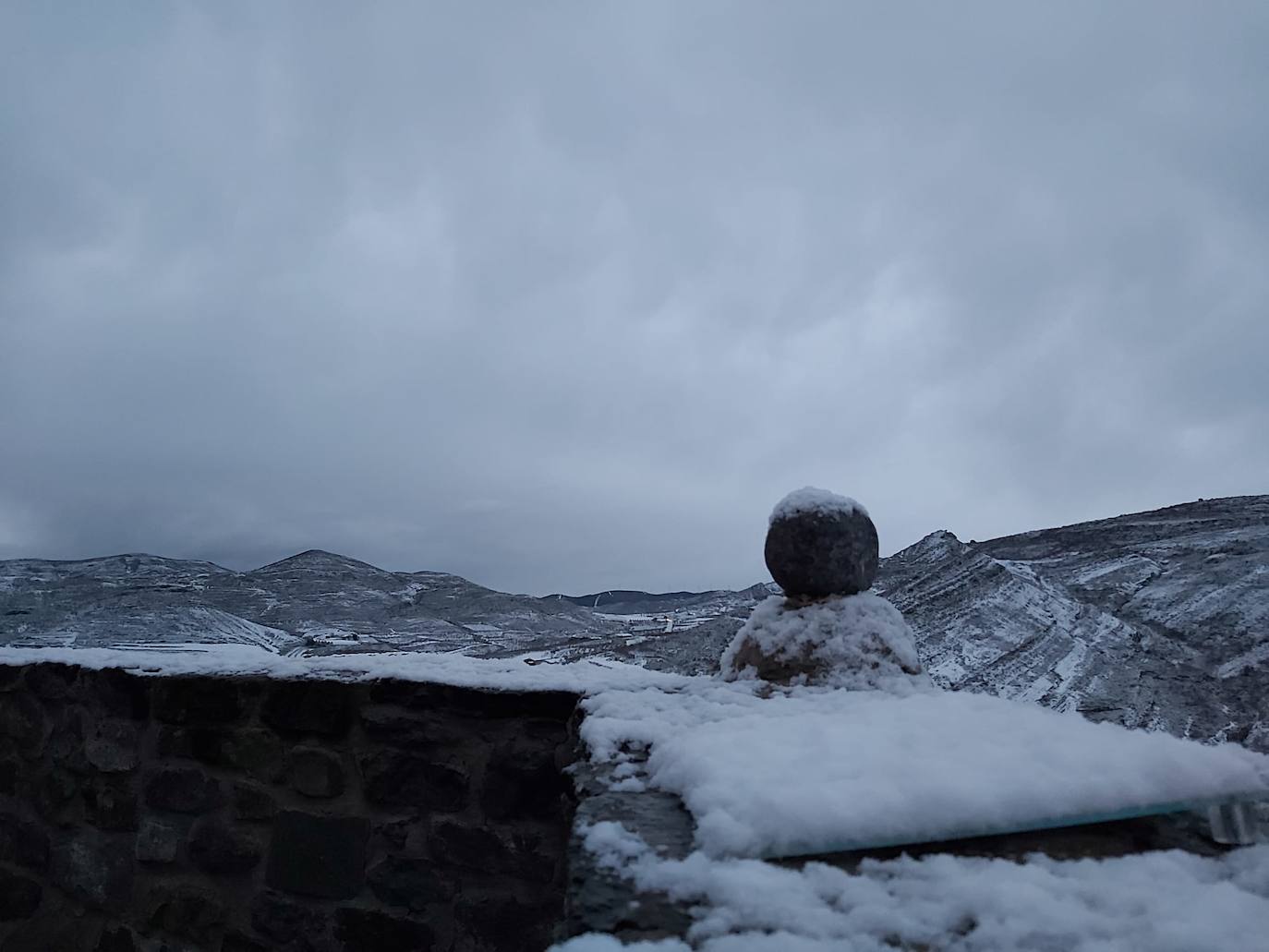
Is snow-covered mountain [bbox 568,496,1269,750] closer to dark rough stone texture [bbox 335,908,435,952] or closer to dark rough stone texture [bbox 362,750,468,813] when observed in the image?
dark rough stone texture [bbox 362,750,468,813]

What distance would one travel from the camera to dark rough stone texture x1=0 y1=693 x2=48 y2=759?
2.53m

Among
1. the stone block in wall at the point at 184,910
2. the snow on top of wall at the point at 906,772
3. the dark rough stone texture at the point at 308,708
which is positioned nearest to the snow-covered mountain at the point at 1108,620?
the snow on top of wall at the point at 906,772

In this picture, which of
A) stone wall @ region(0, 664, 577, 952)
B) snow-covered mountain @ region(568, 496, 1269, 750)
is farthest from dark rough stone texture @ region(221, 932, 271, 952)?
snow-covered mountain @ region(568, 496, 1269, 750)

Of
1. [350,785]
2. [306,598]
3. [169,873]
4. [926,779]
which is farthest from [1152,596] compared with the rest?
[306,598]

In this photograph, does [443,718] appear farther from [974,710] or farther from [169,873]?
[974,710]

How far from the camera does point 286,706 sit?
7.11ft

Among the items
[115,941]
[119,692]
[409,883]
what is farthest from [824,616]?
[115,941]

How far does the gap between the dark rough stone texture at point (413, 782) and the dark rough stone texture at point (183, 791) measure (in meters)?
0.51

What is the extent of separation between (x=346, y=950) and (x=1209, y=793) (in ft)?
6.47

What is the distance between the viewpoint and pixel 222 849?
2.19 meters

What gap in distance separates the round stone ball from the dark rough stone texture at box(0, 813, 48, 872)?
2425 millimetres

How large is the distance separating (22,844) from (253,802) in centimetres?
100

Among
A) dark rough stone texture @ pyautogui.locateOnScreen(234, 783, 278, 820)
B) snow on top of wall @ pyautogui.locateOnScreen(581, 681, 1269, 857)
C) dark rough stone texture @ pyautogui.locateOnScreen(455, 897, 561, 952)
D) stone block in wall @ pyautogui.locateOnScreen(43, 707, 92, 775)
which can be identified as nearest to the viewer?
snow on top of wall @ pyautogui.locateOnScreen(581, 681, 1269, 857)

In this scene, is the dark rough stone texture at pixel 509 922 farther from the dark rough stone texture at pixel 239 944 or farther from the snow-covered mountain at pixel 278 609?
the snow-covered mountain at pixel 278 609
